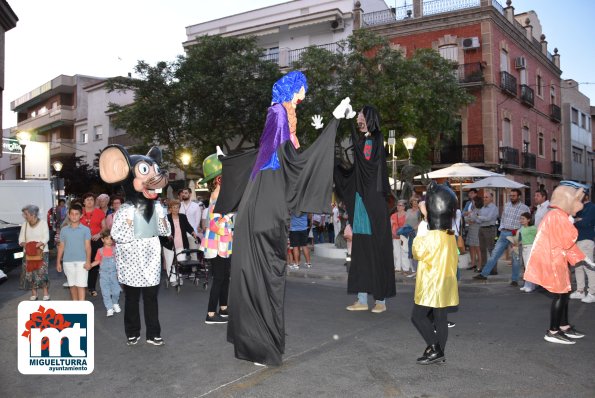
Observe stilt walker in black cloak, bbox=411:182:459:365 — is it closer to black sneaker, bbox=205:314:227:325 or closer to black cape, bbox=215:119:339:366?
black cape, bbox=215:119:339:366

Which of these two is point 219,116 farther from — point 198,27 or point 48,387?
point 48,387

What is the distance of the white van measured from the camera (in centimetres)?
1441

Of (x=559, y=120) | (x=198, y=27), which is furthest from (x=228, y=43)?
(x=559, y=120)

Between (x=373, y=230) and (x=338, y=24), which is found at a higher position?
(x=338, y=24)

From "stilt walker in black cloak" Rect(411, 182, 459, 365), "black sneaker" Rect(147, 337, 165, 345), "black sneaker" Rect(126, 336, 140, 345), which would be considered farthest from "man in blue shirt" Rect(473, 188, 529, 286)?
"black sneaker" Rect(126, 336, 140, 345)

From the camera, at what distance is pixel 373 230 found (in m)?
6.70

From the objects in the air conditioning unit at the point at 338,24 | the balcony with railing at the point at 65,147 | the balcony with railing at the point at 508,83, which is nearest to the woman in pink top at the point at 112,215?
the air conditioning unit at the point at 338,24

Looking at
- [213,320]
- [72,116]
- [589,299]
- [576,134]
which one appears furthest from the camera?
[72,116]

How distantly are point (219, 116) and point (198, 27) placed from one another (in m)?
12.9

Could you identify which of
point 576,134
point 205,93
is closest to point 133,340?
point 205,93

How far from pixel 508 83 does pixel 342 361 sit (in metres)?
26.8

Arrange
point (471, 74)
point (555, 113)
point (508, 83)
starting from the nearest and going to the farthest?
1. point (471, 74)
2. point (508, 83)
3. point (555, 113)

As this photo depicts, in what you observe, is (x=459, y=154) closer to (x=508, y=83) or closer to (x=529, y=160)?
(x=508, y=83)

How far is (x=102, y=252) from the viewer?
7.43 metres
